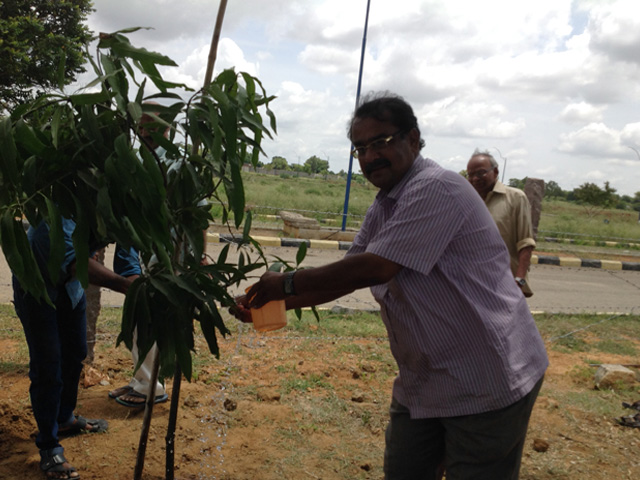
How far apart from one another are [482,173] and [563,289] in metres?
6.48

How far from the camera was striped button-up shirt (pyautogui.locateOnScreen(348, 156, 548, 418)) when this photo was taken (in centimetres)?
186

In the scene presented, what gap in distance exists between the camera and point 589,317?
7555 millimetres

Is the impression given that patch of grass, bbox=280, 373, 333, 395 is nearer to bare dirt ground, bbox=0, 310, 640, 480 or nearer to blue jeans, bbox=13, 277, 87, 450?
bare dirt ground, bbox=0, 310, 640, 480

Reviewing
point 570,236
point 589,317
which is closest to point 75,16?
point 589,317

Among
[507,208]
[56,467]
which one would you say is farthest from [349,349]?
[56,467]

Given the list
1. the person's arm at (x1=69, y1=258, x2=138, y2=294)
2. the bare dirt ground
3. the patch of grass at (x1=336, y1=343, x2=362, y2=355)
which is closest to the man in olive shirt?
the bare dirt ground

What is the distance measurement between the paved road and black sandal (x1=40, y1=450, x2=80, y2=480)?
3770 millimetres

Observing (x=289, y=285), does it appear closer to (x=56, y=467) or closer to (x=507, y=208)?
(x=56, y=467)

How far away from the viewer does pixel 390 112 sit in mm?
2010

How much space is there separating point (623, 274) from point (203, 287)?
12909 mm

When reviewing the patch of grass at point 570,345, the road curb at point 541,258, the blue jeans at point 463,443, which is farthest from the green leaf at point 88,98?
the road curb at point 541,258

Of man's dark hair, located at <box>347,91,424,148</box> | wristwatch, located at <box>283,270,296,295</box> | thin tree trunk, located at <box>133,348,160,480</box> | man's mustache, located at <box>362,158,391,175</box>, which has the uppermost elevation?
man's dark hair, located at <box>347,91,424,148</box>

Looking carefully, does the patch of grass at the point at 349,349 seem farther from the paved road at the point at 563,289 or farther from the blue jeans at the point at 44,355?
the blue jeans at the point at 44,355

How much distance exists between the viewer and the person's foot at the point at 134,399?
3.80 metres
